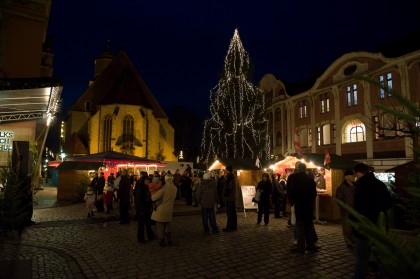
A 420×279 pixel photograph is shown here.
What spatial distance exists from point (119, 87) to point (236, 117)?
2036 centimetres

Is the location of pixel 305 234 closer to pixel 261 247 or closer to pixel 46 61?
pixel 261 247

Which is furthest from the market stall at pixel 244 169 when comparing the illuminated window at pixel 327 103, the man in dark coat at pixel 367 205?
the illuminated window at pixel 327 103

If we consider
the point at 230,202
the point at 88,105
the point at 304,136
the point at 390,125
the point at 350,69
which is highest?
the point at 88,105

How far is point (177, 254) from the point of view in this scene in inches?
306

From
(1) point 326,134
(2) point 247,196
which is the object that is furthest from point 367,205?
(1) point 326,134

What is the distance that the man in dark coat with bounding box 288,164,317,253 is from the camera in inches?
305

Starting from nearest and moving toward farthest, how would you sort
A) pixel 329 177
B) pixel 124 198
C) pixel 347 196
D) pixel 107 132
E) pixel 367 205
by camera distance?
pixel 367 205 → pixel 347 196 → pixel 124 198 → pixel 329 177 → pixel 107 132

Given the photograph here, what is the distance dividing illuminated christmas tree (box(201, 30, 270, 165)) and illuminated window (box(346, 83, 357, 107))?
323 inches

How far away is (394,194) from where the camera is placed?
449 inches

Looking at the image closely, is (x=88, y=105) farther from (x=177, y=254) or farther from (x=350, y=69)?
(x=177, y=254)

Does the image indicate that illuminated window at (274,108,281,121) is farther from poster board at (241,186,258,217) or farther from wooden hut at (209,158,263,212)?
poster board at (241,186,258,217)

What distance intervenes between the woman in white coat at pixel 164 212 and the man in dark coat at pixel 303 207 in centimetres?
310

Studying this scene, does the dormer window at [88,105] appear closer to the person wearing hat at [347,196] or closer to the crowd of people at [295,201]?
the crowd of people at [295,201]

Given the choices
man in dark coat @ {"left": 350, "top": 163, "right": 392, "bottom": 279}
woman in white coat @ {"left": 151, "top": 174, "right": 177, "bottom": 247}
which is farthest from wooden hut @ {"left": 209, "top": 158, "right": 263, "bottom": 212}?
man in dark coat @ {"left": 350, "top": 163, "right": 392, "bottom": 279}
